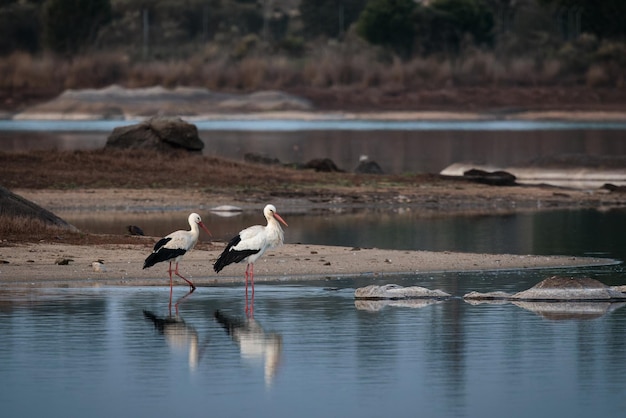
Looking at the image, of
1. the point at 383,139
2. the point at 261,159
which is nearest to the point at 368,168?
the point at 261,159

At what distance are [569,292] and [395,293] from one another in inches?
77.2

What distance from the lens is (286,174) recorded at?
36219 millimetres

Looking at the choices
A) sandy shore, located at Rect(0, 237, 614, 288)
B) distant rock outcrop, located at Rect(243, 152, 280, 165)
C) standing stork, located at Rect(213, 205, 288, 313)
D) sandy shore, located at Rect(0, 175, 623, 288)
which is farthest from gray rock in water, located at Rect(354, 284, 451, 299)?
distant rock outcrop, located at Rect(243, 152, 280, 165)

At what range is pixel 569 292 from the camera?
1709 cm

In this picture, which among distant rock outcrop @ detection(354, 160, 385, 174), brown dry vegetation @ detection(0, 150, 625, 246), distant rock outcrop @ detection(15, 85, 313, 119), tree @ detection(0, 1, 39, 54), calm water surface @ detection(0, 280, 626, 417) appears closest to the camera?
calm water surface @ detection(0, 280, 626, 417)

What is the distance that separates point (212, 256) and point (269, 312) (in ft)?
15.7

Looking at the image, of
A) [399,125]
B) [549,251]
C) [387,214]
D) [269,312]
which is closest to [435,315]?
[269,312]

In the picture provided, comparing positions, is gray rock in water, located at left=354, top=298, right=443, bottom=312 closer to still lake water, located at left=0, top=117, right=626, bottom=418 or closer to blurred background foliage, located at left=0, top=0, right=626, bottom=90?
still lake water, located at left=0, top=117, right=626, bottom=418

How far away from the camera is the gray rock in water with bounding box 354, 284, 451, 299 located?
17369mm

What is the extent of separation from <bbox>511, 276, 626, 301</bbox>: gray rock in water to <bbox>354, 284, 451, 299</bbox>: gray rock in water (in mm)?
906

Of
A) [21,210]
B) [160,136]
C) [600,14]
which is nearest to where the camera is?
[21,210]

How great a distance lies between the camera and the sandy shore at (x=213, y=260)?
1895 cm

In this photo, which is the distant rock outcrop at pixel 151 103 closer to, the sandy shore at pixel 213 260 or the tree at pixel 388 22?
the tree at pixel 388 22

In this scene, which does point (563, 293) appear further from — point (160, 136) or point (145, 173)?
point (160, 136)
